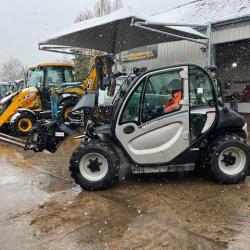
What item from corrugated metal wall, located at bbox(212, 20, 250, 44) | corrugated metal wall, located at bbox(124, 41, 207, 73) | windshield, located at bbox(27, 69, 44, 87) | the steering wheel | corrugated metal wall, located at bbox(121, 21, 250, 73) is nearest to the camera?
the steering wheel

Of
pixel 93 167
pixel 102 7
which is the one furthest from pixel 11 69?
pixel 93 167

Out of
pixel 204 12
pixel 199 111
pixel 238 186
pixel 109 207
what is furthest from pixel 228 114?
pixel 204 12

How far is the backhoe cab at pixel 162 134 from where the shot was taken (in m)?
6.14

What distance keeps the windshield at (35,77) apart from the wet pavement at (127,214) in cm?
742

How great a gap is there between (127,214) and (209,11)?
14.2 meters

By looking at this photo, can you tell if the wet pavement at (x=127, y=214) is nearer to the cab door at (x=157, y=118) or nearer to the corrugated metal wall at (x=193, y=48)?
the cab door at (x=157, y=118)

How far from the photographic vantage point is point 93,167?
618 cm

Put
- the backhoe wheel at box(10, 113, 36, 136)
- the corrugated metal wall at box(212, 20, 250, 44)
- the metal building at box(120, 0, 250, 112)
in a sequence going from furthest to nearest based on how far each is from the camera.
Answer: the metal building at box(120, 0, 250, 112) < the corrugated metal wall at box(212, 20, 250, 44) < the backhoe wheel at box(10, 113, 36, 136)

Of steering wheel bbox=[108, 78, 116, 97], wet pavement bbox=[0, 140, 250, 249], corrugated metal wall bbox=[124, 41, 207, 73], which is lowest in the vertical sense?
wet pavement bbox=[0, 140, 250, 249]

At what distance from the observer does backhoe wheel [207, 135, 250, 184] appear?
621 cm

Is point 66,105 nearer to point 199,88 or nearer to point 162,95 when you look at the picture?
point 162,95

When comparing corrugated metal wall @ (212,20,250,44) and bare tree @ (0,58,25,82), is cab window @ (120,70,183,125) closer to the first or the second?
corrugated metal wall @ (212,20,250,44)

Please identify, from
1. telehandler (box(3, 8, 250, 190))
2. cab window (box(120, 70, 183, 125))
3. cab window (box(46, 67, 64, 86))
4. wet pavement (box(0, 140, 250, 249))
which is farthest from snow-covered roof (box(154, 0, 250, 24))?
wet pavement (box(0, 140, 250, 249))

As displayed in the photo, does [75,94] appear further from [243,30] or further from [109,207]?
[109,207]
